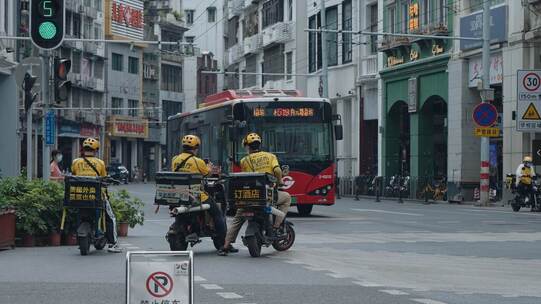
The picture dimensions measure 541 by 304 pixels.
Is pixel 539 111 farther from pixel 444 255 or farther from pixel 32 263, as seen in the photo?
pixel 32 263

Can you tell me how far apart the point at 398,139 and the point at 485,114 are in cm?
1803

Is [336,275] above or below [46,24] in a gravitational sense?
below

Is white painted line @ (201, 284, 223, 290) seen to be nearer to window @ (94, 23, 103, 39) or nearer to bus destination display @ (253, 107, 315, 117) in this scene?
bus destination display @ (253, 107, 315, 117)

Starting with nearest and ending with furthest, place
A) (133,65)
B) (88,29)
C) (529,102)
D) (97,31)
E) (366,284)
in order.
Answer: (366,284) < (529,102) < (88,29) < (97,31) < (133,65)

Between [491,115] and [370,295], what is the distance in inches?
1049

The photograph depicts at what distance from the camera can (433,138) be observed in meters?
51.9

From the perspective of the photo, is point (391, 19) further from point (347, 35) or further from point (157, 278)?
point (157, 278)

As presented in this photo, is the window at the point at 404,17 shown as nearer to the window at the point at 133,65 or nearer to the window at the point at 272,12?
the window at the point at 272,12

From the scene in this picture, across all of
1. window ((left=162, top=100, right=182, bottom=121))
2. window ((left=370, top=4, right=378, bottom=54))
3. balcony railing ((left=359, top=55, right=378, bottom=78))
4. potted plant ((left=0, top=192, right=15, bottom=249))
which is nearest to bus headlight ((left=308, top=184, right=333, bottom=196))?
potted plant ((left=0, top=192, right=15, bottom=249))

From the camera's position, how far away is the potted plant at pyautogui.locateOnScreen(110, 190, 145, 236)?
2127 cm

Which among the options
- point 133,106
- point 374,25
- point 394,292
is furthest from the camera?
point 133,106

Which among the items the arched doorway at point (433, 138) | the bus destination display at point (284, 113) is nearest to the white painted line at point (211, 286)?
the bus destination display at point (284, 113)

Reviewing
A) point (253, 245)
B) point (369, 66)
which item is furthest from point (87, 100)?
point (253, 245)

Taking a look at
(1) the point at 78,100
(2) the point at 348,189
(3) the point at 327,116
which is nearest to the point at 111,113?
(1) the point at 78,100
